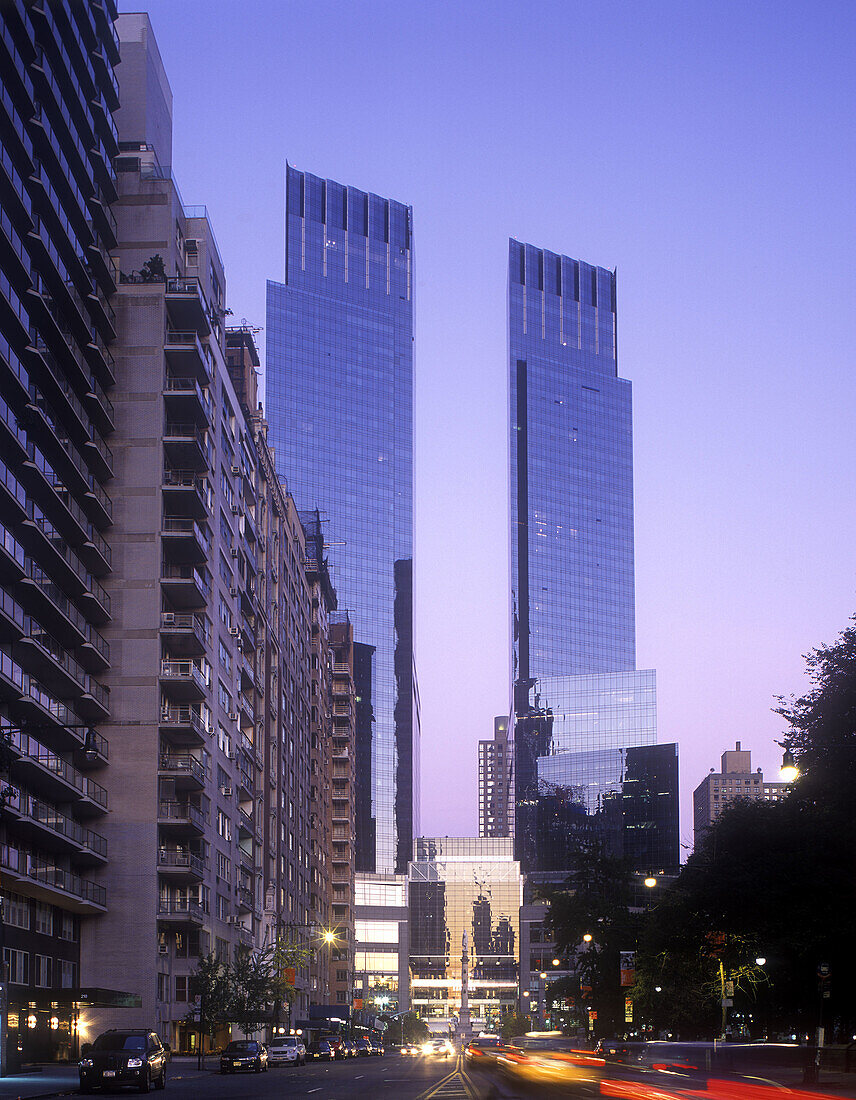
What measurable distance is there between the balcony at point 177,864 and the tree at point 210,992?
5437 millimetres

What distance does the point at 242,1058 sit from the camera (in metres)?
66.8

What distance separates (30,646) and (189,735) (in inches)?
790

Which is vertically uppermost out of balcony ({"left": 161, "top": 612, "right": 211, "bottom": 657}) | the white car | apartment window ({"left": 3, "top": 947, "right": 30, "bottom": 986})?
balcony ({"left": 161, "top": 612, "right": 211, "bottom": 657})

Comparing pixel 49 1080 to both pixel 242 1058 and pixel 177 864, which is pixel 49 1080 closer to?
pixel 242 1058

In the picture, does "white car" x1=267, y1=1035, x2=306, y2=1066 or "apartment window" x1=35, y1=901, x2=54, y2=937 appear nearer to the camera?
"apartment window" x1=35, y1=901, x2=54, y2=937

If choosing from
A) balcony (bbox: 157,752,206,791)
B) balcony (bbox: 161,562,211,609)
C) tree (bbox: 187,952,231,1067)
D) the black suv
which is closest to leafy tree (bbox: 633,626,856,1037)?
the black suv

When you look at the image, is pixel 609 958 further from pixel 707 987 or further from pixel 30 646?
pixel 30 646

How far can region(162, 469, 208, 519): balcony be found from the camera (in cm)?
8181

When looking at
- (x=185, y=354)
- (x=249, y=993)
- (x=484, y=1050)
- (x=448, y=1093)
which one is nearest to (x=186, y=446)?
(x=185, y=354)

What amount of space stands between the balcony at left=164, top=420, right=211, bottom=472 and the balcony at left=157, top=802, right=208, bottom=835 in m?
21.4

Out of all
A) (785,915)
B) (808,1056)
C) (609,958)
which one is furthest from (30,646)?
(609,958)

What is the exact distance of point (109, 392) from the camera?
81.8 meters

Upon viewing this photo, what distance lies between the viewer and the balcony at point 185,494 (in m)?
81.8

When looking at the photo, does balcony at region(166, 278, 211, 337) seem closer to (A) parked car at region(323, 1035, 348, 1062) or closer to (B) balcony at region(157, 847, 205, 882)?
(B) balcony at region(157, 847, 205, 882)
